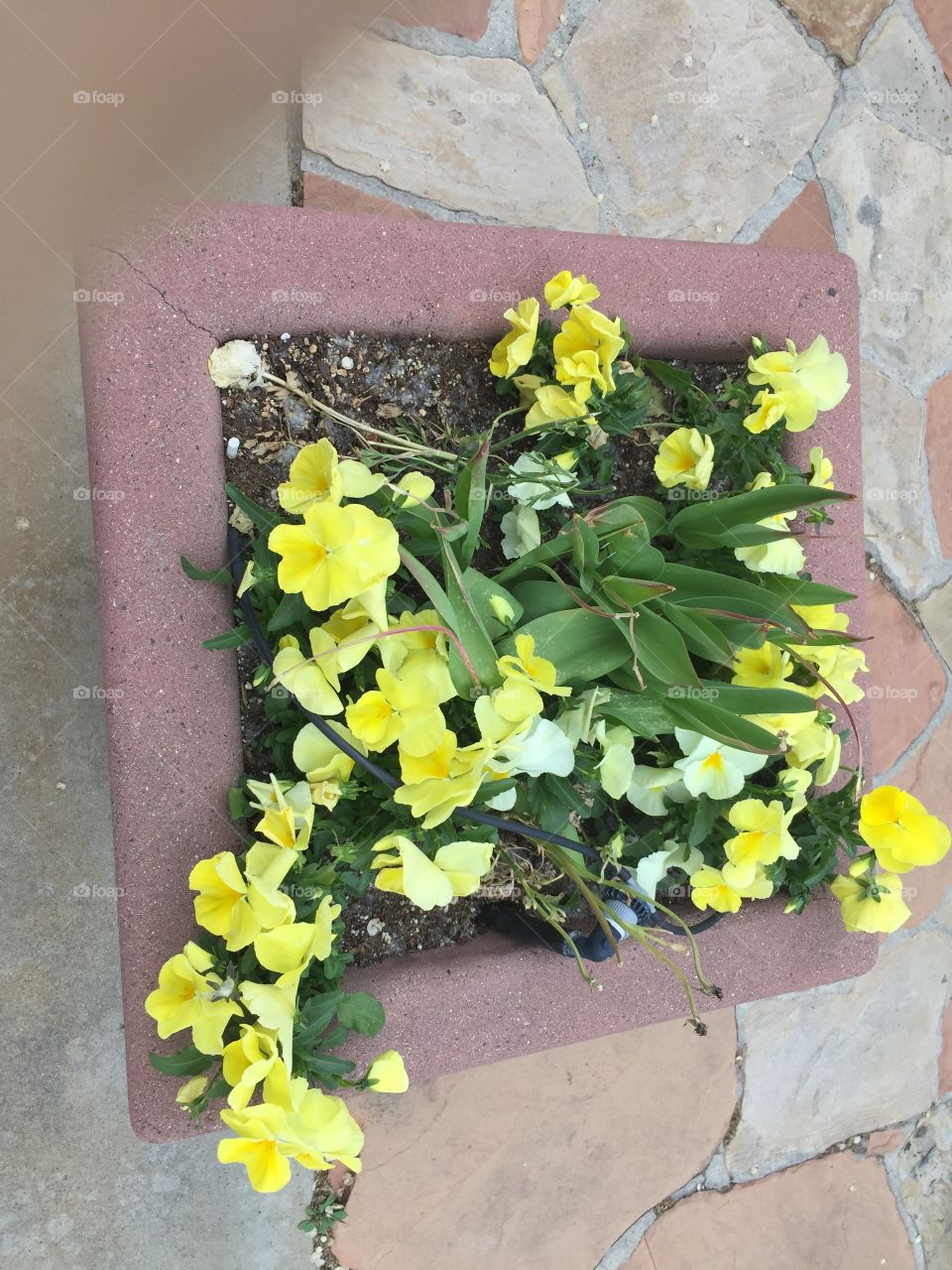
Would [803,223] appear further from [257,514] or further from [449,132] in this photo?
[257,514]

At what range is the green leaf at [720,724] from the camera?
0.86 metres

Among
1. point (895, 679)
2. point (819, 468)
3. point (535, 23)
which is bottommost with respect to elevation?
point (895, 679)

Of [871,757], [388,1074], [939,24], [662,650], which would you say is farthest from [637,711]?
[939,24]

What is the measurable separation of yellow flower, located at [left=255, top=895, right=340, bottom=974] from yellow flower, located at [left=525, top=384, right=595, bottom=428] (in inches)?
→ 22.0

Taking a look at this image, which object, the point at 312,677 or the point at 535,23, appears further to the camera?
the point at 535,23

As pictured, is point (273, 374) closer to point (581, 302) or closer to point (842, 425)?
point (581, 302)

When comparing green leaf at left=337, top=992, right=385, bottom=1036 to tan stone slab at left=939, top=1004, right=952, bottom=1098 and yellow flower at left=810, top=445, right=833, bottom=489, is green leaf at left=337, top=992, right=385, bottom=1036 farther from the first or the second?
tan stone slab at left=939, top=1004, right=952, bottom=1098

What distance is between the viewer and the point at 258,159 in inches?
55.2

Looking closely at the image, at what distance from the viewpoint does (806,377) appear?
100cm

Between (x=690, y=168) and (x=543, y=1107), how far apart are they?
1.62 m

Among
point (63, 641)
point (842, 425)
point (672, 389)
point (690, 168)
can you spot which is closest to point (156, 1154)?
point (63, 641)
